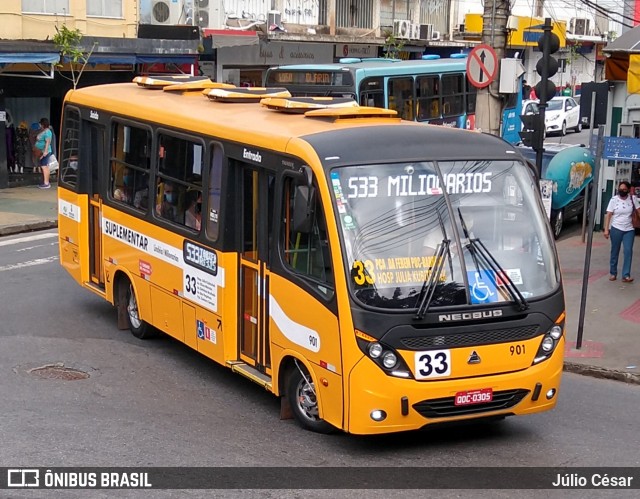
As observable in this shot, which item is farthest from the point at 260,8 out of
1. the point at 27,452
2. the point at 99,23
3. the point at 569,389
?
the point at 27,452

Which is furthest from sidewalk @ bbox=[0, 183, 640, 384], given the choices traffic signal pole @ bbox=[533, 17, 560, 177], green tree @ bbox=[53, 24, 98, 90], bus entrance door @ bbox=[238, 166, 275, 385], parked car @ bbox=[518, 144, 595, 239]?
bus entrance door @ bbox=[238, 166, 275, 385]

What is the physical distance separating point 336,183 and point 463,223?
1.07 meters

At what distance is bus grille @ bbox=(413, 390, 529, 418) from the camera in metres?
8.07

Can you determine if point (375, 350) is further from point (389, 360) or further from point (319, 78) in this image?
point (319, 78)

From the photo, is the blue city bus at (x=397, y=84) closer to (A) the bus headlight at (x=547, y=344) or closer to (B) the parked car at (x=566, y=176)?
(B) the parked car at (x=566, y=176)

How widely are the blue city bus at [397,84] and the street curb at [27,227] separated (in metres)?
5.28

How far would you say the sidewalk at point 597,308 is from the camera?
39.3 ft

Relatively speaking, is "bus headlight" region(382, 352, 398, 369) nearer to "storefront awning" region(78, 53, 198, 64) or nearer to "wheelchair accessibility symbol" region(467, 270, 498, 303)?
"wheelchair accessibility symbol" region(467, 270, 498, 303)

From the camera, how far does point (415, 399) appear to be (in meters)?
8.00

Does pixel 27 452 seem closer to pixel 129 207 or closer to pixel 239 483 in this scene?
pixel 239 483

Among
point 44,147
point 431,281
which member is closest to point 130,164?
point 431,281

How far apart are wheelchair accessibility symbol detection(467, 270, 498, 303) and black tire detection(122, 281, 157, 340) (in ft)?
16.4

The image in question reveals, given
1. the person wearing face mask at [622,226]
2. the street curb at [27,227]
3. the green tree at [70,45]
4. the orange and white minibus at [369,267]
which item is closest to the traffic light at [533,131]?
the person wearing face mask at [622,226]

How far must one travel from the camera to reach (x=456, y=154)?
8656 millimetres
